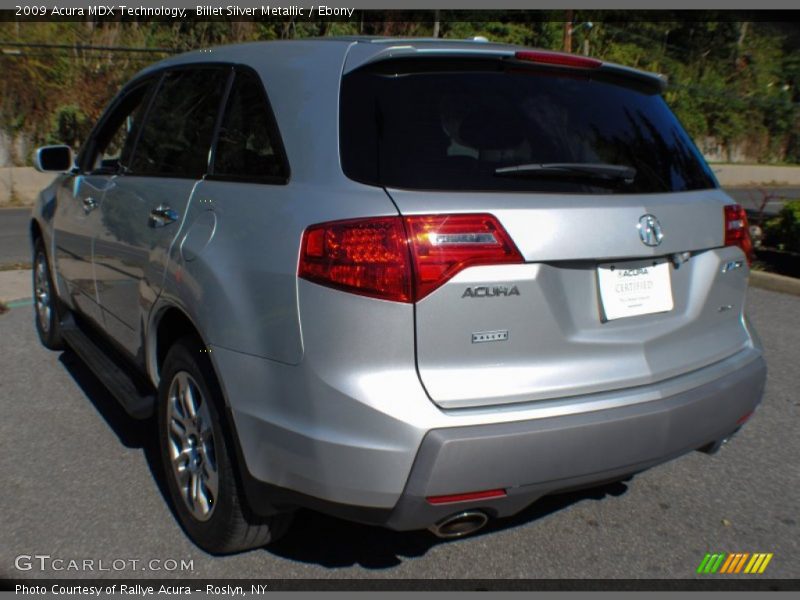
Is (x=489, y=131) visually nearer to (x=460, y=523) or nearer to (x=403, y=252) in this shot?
(x=403, y=252)

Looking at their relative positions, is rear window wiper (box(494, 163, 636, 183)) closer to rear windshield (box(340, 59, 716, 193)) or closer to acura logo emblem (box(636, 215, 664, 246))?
rear windshield (box(340, 59, 716, 193))

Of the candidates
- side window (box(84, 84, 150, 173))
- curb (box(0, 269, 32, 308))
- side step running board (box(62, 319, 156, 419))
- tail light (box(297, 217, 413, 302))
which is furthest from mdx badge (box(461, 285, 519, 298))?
curb (box(0, 269, 32, 308))

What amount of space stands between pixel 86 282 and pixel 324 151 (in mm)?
2392

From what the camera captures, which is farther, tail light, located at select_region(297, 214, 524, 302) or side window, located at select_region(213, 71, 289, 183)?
side window, located at select_region(213, 71, 289, 183)

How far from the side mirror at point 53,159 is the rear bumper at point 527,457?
10.1 ft

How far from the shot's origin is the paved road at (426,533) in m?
2.98

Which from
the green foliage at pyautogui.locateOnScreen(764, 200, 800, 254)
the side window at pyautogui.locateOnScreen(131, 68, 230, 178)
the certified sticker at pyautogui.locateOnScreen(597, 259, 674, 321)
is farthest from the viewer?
the green foliage at pyautogui.locateOnScreen(764, 200, 800, 254)

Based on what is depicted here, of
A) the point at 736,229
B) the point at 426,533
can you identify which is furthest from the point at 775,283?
the point at 426,533

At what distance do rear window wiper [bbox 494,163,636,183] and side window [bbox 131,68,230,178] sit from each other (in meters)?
1.29

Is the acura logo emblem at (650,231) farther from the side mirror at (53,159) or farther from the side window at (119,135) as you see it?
the side mirror at (53,159)

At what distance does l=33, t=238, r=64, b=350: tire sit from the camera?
5391 mm

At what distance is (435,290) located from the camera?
2.27 m

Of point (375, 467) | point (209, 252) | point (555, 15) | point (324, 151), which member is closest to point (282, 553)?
point (375, 467)

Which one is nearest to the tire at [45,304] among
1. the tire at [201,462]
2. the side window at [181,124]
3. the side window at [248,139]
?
the side window at [181,124]
